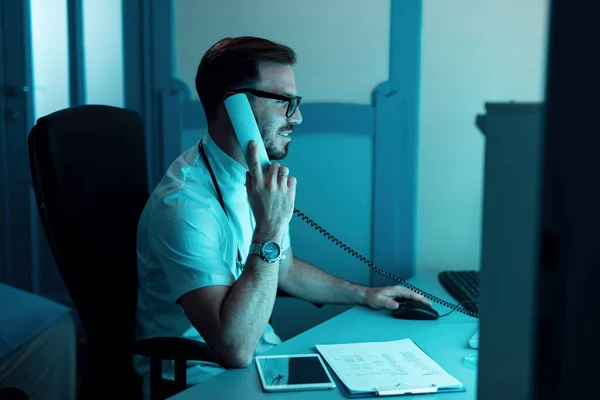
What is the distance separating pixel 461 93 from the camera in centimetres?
207

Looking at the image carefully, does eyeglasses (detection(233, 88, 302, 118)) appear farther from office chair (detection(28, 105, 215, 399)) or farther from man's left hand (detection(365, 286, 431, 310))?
man's left hand (detection(365, 286, 431, 310))

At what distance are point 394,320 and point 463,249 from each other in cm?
77

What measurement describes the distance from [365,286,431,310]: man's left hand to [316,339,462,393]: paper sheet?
10.2 inches

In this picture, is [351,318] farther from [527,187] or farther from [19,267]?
[19,267]

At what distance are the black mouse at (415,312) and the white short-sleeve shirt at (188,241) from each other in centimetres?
33

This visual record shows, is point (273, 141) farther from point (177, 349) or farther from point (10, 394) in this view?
point (10, 394)

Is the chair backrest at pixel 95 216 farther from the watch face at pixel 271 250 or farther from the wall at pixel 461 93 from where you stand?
the wall at pixel 461 93

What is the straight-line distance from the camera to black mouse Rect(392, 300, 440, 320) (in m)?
1.45

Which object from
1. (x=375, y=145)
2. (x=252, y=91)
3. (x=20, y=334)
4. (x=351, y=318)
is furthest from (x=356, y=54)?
(x=20, y=334)

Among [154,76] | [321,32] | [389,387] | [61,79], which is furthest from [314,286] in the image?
[61,79]

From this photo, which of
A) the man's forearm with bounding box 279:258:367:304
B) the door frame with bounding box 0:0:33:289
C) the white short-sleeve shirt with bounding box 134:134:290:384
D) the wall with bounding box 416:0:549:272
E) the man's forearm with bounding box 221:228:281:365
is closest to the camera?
the man's forearm with bounding box 221:228:281:365

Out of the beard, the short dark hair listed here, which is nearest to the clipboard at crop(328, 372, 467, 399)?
the beard

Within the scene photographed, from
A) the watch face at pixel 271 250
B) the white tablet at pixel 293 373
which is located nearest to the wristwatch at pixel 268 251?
the watch face at pixel 271 250

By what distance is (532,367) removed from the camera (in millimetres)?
427
